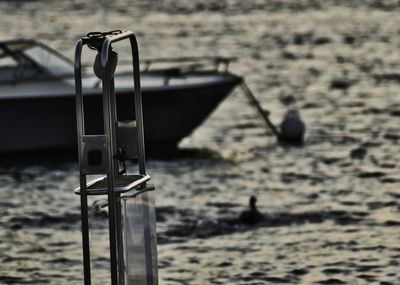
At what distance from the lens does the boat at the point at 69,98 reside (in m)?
14.3

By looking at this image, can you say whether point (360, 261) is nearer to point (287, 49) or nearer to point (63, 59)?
point (63, 59)

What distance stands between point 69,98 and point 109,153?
9.17 metres

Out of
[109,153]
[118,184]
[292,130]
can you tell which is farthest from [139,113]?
[292,130]

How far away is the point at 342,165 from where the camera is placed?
14.0m

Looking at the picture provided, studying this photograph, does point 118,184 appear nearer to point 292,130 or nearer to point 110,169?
point 110,169

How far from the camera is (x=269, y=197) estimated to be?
39.1 feet

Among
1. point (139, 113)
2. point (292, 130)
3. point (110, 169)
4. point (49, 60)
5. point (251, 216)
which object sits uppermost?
point (49, 60)

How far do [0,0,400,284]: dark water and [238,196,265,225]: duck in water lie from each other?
0.14m

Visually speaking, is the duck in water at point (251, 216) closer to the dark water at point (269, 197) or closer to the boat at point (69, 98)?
the dark water at point (269, 197)

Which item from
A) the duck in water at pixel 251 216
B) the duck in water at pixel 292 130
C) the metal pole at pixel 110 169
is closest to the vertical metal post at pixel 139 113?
the metal pole at pixel 110 169

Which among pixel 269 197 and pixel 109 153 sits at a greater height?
pixel 109 153

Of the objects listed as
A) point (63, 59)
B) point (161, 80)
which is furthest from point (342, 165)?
point (63, 59)

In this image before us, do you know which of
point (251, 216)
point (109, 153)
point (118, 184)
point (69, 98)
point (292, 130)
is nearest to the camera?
point (109, 153)

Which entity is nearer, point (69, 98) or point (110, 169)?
point (110, 169)
